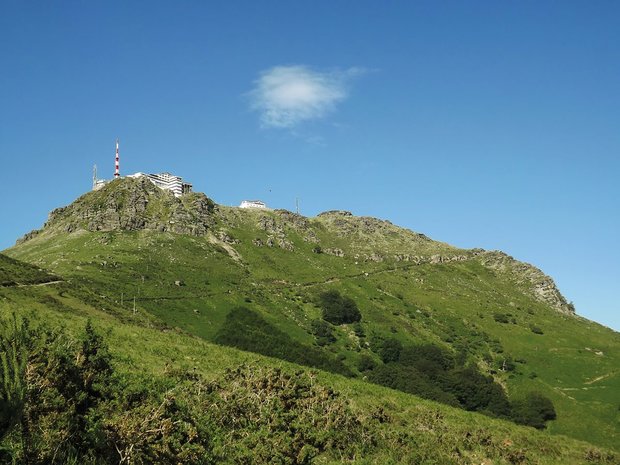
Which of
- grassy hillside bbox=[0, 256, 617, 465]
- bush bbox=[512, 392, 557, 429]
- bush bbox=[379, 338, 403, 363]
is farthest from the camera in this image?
bush bbox=[379, 338, 403, 363]

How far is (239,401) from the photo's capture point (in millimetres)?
27750

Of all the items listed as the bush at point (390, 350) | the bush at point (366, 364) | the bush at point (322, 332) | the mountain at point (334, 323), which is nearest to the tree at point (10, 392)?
the mountain at point (334, 323)

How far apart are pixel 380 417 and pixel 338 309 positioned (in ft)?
402

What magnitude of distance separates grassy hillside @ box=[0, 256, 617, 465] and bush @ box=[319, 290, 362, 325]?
103 m

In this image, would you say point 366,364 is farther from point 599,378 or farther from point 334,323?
point 599,378

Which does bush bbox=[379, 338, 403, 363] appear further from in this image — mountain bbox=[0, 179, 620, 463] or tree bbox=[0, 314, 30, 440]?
tree bbox=[0, 314, 30, 440]

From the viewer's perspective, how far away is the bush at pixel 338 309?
159m

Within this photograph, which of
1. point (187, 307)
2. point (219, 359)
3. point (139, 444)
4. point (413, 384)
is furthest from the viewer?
point (187, 307)

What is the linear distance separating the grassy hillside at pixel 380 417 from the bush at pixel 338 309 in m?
103

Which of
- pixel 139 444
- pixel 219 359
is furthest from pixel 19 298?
pixel 139 444

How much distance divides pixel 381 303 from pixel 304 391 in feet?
510

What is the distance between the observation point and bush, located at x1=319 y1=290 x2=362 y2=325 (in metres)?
159

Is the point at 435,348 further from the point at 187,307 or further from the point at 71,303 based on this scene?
the point at 71,303

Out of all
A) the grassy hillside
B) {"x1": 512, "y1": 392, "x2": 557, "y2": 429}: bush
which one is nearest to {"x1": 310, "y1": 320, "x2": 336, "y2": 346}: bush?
{"x1": 512, "y1": 392, "x2": 557, "y2": 429}: bush
